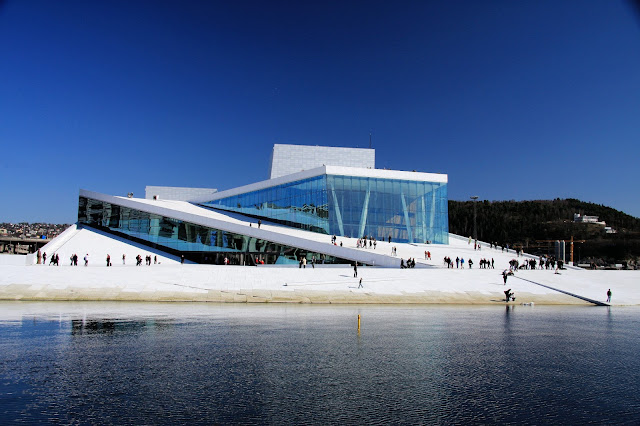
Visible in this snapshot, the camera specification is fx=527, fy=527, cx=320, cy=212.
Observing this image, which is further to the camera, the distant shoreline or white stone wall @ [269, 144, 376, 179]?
white stone wall @ [269, 144, 376, 179]

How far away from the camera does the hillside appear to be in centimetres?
10425

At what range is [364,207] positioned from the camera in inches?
1673

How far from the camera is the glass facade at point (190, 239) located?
35.2 metres

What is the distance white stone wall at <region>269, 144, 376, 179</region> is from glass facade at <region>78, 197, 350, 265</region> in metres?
16.9

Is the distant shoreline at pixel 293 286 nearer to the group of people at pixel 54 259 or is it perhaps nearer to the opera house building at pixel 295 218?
the group of people at pixel 54 259

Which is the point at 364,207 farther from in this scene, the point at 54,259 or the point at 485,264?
the point at 54,259

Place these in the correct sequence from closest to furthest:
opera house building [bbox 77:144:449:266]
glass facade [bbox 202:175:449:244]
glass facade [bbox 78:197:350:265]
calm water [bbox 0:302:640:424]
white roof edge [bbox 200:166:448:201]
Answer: calm water [bbox 0:302:640:424] < glass facade [bbox 78:197:350:265] < opera house building [bbox 77:144:449:266] < glass facade [bbox 202:175:449:244] < white roof edge [bbox 200:166:448:201]

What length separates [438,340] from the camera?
13.2 metres

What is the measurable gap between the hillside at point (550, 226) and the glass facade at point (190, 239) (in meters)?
72.2

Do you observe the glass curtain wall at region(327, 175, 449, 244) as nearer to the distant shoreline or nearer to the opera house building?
the opera house building

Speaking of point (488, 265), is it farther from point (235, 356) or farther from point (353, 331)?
point (235, 356)

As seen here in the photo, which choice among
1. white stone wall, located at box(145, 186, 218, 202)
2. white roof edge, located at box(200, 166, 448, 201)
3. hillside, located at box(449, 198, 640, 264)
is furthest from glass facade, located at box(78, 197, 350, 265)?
hillside, located at box(449, 198, 640, 264)

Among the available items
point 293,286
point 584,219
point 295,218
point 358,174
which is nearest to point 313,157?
point 358,174

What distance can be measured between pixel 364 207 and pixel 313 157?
510 inches
